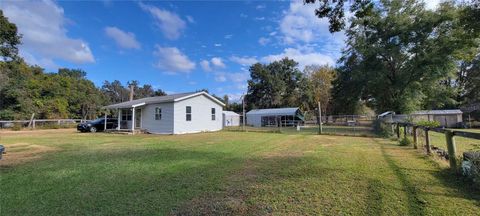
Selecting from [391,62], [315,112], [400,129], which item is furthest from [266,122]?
[400,129]

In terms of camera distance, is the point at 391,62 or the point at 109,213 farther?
the point at 391,62

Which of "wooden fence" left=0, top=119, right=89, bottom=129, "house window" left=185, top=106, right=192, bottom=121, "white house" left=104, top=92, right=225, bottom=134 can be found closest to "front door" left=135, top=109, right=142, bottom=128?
"white house" left=104, top=92, right=225, bottom=134

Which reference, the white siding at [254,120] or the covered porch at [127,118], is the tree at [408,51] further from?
the covered porch at [127,118]

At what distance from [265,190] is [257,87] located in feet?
157

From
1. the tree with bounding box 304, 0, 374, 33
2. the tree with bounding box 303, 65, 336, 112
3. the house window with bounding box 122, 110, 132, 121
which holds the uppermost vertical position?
the tree with bounding box 303, 65, 336, 112

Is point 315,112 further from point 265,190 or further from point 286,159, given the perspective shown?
point 265,190

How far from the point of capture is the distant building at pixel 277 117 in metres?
35.6

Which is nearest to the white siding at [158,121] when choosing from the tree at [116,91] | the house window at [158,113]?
the house window at [158,113]

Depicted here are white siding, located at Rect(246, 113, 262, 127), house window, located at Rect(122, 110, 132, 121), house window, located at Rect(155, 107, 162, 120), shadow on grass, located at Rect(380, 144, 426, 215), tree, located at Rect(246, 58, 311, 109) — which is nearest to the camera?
shadow on grass, located at Rect(380, 144, 426, 215)

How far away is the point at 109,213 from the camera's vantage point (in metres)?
3.34

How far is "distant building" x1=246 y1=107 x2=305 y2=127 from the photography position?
35.6m

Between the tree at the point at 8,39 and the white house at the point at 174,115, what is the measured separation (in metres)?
12.2

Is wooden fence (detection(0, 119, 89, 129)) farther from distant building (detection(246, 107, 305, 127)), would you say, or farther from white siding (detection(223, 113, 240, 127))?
distant building (detection(246, 107, 305, 127))

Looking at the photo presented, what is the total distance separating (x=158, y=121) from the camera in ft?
66.1
